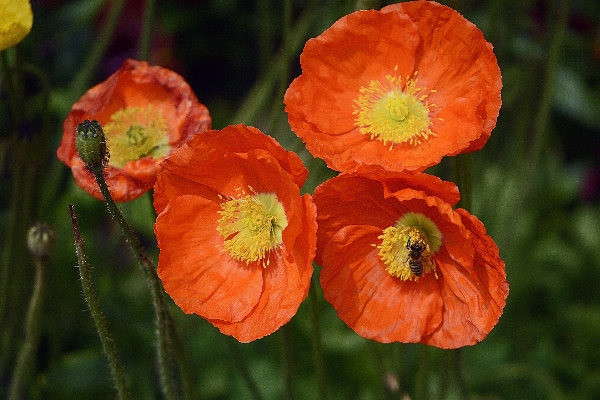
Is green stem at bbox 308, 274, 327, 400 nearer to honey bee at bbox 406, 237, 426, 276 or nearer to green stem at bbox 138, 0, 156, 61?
honey bee at bbox 406, 237, 426, 276

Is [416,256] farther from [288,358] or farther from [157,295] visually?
[157,295]

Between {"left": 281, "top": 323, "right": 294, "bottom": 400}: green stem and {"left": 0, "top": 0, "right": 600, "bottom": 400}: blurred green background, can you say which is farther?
{"left": 0, "top": 0, "right": 600, "bottom": 400}: blurred green background

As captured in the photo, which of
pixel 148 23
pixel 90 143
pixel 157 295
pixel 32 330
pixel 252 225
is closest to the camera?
pixel 90 143

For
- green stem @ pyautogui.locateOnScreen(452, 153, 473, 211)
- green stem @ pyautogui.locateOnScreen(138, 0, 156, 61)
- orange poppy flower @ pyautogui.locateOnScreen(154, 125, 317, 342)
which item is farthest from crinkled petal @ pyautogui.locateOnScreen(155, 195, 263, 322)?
green stem @ pyautogui.locateOnScreen(138, 0, 156, 61)

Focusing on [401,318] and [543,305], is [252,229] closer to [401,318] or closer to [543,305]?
[401,318]

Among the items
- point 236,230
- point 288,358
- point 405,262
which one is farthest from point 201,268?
point 405,262

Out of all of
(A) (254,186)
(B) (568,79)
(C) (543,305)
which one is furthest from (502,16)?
(A) (254,186)
